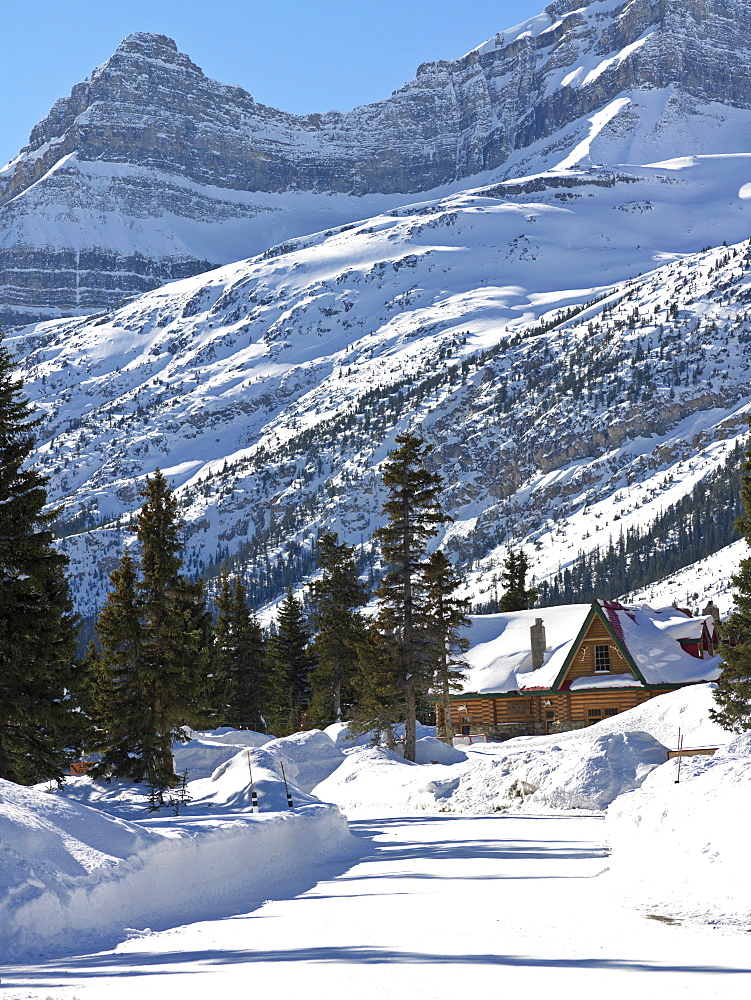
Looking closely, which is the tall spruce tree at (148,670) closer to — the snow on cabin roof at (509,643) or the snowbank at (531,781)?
the snowbank at (531,781)

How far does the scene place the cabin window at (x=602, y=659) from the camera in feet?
212

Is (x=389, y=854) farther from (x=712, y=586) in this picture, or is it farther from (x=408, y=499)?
(x=712, y=586)

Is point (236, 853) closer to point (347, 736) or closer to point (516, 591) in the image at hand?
point (347, 736)

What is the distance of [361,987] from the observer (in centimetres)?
970

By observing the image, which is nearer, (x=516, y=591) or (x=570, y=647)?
(x=570, y=647)

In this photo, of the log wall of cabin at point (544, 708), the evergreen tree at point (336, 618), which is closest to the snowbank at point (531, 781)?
the log wall of cabin at point (544, 708)

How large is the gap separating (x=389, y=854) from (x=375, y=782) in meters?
20.5

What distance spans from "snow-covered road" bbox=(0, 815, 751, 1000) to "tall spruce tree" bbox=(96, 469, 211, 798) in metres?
19.2

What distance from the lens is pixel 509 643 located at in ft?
249

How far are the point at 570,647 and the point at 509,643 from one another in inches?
393

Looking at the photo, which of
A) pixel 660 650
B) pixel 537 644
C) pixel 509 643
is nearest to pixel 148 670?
pixel 660 650

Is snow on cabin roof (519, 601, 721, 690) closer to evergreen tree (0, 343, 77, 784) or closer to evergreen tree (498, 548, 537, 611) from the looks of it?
evergreen tree (498, 548, 537, 611)

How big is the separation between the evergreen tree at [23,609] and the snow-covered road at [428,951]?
10586 millimetres

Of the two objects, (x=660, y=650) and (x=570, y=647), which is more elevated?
(x=570, y=647)
